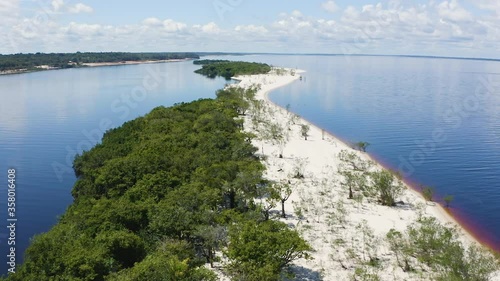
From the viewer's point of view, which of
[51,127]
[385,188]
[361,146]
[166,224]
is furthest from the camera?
[51,127]

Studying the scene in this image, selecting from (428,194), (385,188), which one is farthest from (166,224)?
(428,194)

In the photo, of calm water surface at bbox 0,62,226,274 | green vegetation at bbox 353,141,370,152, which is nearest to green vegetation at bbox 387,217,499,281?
green vegetation at bbox 353,141,370,152

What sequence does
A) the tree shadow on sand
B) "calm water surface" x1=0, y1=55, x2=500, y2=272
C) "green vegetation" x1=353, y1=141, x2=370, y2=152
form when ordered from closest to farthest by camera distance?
the tree shadow on sand < "calm water surface" x1=0, y1=55, x2=500, y2=272 < "green vegetation" x1=353, y1=141, x2=370, y2=152

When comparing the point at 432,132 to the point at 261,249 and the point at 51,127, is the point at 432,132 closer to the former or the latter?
the point at 261,249

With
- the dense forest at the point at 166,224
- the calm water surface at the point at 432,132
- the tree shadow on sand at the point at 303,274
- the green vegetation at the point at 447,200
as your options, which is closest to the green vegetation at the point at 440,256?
the tree shadow on sand at the point at 303,274

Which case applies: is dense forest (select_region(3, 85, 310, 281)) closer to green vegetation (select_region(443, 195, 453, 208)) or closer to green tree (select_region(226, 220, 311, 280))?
green tree (select_region(226, 220, 311, 280))

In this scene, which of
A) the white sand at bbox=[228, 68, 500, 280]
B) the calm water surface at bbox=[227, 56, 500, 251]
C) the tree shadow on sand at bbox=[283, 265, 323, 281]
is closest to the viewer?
the tree shadow on sand at bbox=[283, 265, 323, 281]
